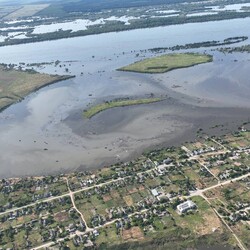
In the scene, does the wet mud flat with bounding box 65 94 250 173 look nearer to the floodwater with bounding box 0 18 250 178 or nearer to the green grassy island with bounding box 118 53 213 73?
the floodwater with bounding box 0 18 250 178

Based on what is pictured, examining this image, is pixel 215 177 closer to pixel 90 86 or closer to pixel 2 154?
pixel 2 154

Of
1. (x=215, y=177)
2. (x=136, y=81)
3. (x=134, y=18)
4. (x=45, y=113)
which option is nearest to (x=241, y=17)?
(x=134, y=18)

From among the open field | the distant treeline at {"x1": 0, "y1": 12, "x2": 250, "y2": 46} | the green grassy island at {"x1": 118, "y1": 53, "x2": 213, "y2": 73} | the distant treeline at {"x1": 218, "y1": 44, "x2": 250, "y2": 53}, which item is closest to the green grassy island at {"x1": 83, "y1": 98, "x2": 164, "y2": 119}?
the green grassy island at {"x1": 118, "y1": 53, "x2": 213, "y2": 73}

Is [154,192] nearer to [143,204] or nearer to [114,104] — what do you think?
[143,204]

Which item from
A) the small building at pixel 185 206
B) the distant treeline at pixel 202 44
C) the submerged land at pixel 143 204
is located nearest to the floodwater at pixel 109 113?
the distant treeline at pixel 202 44

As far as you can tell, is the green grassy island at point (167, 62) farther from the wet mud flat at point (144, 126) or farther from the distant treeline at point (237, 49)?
the wet mud flat at point (144, 126)

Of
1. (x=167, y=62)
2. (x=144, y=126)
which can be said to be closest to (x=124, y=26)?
(x=167, y=62)
